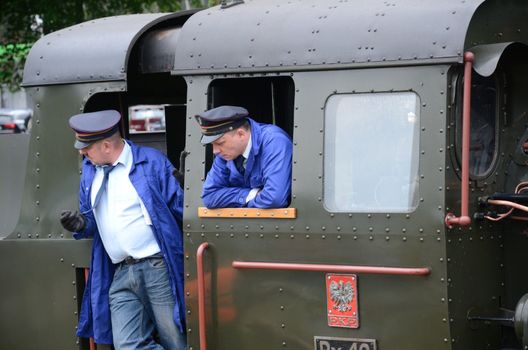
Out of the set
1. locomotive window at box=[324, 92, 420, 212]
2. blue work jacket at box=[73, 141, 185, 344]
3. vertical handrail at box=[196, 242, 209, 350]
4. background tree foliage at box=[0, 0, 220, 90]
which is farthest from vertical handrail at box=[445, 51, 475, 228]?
background tree foliage at box=[0, 0, 220, 90]

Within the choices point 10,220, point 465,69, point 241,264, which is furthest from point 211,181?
point 10,220

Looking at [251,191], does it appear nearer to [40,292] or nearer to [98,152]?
[98,152]

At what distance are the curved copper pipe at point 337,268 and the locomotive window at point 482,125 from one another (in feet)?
2.29

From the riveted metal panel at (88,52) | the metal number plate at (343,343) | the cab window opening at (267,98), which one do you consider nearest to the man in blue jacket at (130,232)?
the riveted metal panel at (88,52)

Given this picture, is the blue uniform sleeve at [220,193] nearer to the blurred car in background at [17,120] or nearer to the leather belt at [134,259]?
the leather belt at [134,259]

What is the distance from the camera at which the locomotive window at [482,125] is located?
18.2 feet

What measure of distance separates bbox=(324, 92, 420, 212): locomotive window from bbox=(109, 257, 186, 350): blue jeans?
1.23 meters

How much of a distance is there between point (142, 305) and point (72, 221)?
2.18ft

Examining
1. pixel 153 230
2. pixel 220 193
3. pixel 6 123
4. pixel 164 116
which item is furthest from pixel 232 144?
pixel 6 123

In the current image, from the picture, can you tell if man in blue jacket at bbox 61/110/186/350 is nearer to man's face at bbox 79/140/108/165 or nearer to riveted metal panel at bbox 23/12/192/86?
man's face at bbox 79/140/108/165

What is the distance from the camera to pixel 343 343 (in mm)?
5375

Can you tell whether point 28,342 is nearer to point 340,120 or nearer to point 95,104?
point 95,104

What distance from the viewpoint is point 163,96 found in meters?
7.46

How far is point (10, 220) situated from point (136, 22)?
1.80 m
